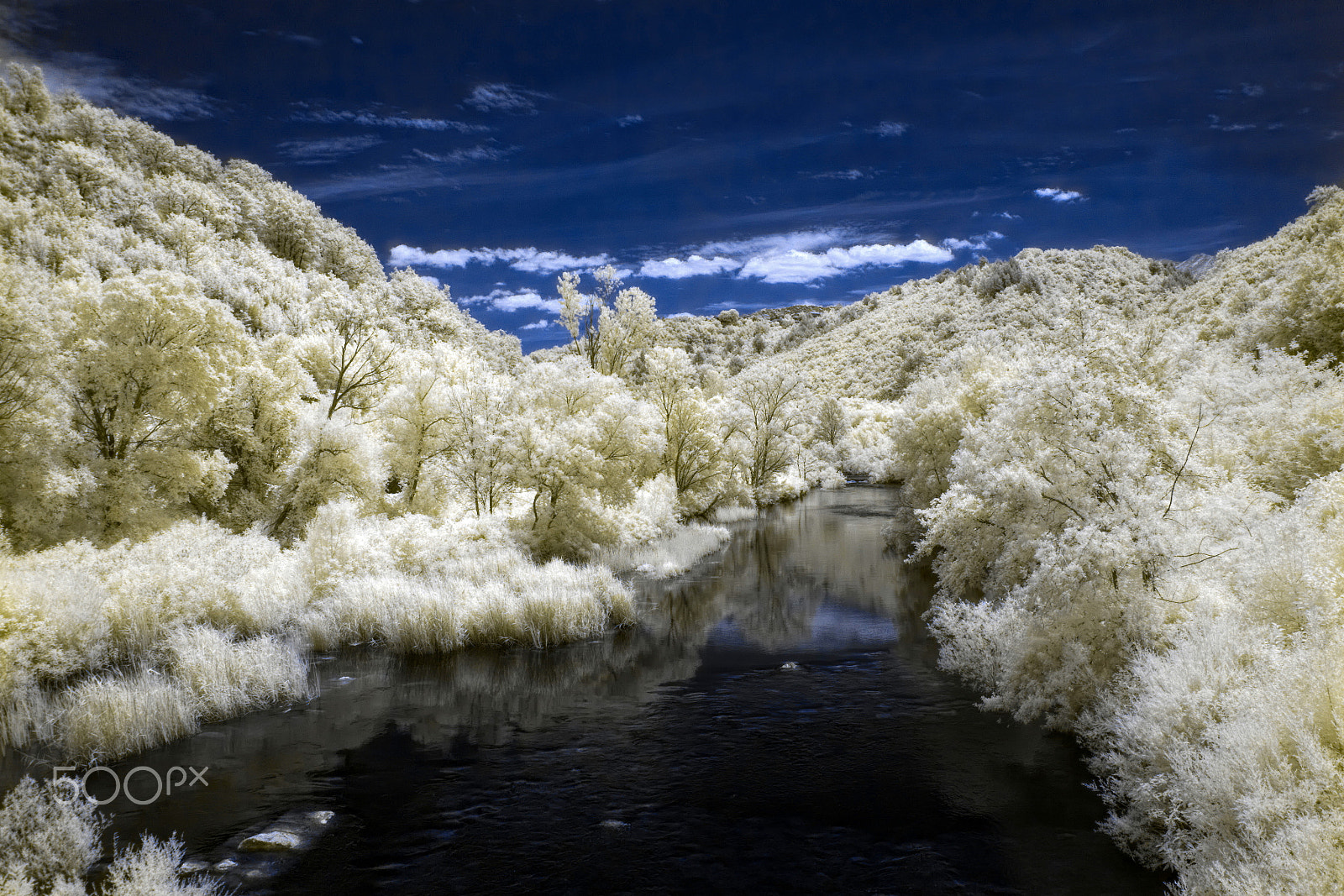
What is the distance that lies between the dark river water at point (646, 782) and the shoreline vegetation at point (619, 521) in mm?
813

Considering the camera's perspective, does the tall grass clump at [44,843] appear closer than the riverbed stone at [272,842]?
Yes

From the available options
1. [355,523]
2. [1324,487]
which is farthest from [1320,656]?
[355,523]

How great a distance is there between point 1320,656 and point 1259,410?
35.3 feet

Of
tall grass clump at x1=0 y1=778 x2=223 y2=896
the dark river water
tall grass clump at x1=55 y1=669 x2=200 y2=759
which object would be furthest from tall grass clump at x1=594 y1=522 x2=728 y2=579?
tall grass clump at x1=0 y1=778 x2=223 y2=896

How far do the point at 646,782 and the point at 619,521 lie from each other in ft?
50.5

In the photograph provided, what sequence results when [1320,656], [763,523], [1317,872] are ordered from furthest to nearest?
[763,523] → [1320,656] → [1317,872]

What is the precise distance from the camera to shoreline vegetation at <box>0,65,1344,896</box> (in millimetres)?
7859

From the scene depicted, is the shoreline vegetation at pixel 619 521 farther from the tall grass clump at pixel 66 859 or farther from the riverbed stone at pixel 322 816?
the riverbed stone at pixel 322 816

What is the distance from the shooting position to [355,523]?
21.2m

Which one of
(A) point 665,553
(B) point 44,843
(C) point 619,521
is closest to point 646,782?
(B) point 44,843

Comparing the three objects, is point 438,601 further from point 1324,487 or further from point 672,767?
point 1324,487

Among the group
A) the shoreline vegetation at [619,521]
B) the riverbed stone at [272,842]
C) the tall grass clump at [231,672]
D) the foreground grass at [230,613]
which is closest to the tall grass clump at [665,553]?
the shoreline vegetation at [619,521]

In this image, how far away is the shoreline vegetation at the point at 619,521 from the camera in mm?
7859

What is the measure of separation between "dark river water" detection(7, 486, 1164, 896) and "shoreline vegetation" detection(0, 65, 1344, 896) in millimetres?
813
